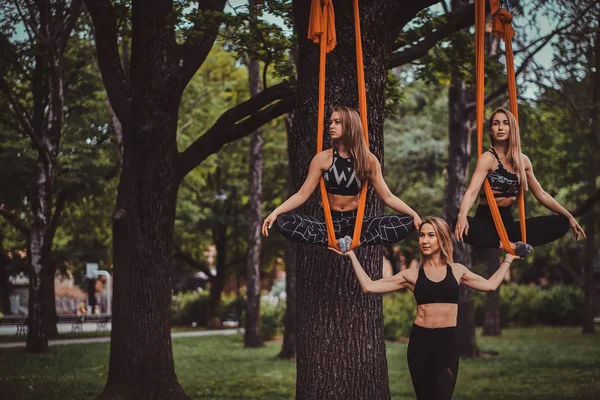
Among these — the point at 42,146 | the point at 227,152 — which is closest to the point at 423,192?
the point at 227,152

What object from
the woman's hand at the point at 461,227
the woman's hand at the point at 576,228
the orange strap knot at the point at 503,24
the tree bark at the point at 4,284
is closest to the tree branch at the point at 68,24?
the orange strap knot at the point at 503,24

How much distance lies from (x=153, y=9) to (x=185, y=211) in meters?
24.8

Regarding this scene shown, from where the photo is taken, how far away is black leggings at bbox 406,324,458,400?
6.09m

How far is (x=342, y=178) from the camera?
5871mm

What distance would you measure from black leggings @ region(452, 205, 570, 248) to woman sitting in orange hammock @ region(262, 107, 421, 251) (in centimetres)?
45

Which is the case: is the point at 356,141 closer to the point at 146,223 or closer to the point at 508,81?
the point at 508,81

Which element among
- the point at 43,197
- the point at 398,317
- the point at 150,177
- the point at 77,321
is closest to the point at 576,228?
the point at 150,177

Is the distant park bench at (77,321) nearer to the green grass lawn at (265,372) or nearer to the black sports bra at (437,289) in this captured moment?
the green grass lawn at (265,372)

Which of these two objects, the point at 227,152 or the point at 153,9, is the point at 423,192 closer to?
the point at 227,152

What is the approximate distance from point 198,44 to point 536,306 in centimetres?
3016

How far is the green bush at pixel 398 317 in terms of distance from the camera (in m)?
30.6

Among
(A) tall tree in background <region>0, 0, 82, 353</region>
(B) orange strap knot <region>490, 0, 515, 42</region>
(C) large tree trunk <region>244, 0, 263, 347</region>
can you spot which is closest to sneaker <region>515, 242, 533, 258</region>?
(B) orange strap knot <region>490, 0, 515, 42</region>

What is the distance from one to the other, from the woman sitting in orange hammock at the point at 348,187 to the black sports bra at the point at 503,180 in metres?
0.66

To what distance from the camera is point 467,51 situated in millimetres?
13859
